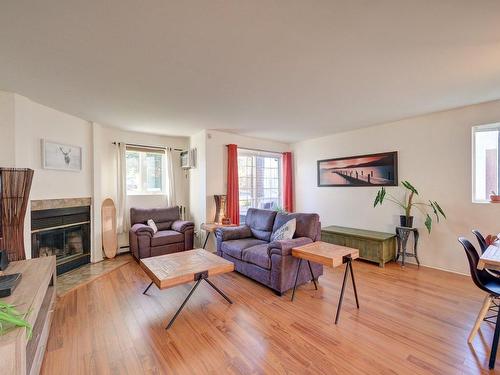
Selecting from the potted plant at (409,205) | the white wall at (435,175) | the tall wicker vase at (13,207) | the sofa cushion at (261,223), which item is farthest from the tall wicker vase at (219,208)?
the potted plant at (409,205)

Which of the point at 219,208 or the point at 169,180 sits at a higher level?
the point at 169,180

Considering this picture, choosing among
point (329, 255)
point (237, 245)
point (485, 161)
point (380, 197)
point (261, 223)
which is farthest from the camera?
point (380, 197)

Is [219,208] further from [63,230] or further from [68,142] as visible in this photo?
[68,142]

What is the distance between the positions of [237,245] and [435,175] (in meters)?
3.24

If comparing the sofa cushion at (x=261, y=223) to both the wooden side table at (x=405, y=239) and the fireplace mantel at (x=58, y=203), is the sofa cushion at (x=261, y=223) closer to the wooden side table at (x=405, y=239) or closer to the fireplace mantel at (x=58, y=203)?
the wooden side table at (x=405, y=239)

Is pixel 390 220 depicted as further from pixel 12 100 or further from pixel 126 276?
pixel 12 100

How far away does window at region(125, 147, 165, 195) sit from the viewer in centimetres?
450

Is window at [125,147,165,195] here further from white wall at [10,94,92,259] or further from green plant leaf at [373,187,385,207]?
green plant leaf at [373,187,385,207]

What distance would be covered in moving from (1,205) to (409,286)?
4790 millimetres

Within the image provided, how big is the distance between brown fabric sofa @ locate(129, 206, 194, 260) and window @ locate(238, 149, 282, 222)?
51.7 inches

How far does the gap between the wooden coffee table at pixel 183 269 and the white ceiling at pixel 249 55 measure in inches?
76.3

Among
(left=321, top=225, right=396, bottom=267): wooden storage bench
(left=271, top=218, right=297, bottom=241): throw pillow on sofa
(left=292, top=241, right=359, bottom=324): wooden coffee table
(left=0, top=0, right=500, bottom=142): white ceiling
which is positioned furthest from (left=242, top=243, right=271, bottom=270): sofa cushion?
(left=0, top=0, right=500, bottom=142): white ceiling

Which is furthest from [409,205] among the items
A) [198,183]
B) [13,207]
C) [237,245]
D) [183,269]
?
[13,207]

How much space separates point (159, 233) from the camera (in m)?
4.09
